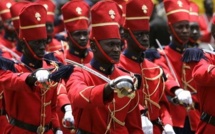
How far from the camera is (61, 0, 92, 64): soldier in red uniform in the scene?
12062mm

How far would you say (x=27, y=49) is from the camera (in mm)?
10039

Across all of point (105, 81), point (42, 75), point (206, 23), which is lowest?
point (206, 23)

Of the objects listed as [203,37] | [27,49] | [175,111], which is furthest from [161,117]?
[203,37]

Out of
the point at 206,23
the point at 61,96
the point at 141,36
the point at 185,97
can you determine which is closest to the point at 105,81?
the point at 185,97

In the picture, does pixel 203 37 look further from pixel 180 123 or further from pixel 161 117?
pixel 161 117

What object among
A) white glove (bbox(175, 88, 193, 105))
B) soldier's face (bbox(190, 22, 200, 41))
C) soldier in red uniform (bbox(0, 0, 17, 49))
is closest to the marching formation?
white glove (bbox(175, 88, 193, 105))

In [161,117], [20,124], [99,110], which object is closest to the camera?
[99,110]

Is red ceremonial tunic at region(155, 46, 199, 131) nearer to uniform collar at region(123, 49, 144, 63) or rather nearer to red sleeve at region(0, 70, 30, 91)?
uniform collar at region(123, 49, 144, 63)

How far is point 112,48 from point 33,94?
119 cm

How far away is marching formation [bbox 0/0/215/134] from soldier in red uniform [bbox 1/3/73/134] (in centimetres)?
1

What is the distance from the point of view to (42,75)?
29.0 ft

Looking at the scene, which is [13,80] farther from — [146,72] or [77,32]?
[77,32]

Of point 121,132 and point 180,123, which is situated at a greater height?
point 121,132

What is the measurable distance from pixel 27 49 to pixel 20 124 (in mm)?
817
